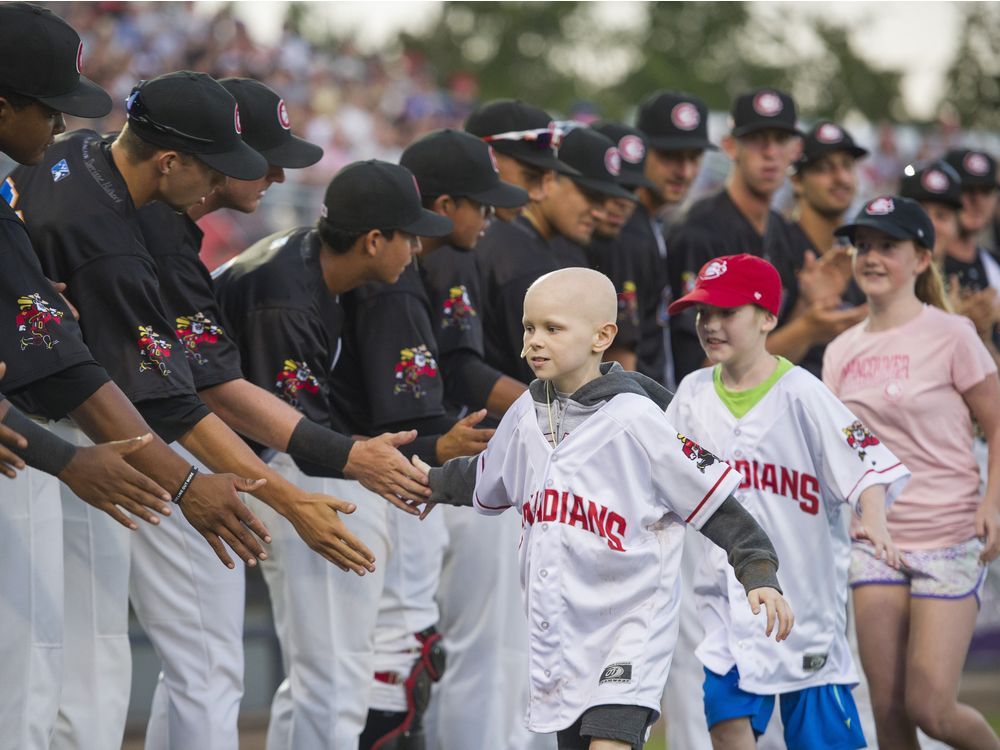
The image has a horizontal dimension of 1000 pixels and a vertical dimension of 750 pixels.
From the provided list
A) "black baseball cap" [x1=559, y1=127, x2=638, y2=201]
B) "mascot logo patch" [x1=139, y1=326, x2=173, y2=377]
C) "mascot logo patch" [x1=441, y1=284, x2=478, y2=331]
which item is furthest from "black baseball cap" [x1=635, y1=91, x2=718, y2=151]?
"mascot logo patch" [x1=139, y1=326, x2=173, y2=377]

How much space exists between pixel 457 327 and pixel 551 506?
63.3 inches

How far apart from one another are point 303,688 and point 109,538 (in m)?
0.96

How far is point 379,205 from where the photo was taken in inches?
201

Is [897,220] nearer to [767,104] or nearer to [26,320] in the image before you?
[767,104]

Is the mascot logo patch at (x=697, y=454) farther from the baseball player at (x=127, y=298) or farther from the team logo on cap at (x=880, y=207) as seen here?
the team logo on cap at (x=880, y=207)

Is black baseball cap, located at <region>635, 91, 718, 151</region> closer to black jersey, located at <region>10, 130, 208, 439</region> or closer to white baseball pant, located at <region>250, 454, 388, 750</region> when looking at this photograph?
white baseball pant, located at <region>250, 454, 388, 750</region>

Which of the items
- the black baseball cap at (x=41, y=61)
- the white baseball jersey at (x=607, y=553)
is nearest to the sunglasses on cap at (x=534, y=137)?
the white baseball jersey at (x=607, y=553)

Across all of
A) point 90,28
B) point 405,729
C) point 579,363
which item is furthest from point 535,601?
point 90,28

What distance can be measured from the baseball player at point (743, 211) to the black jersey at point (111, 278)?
10.4ft

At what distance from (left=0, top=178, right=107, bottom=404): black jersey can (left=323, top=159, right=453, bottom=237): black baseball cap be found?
1423 mm

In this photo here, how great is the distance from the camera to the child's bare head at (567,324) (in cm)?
426

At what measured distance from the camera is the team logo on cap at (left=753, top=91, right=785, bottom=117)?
7.31m

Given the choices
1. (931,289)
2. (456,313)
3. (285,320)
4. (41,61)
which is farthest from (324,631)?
(931,289)

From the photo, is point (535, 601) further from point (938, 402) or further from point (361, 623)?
point (938, 402)
